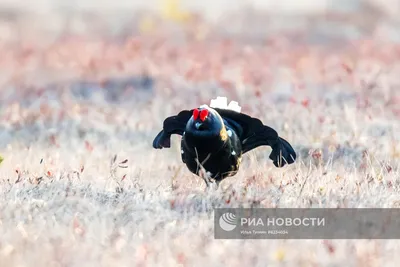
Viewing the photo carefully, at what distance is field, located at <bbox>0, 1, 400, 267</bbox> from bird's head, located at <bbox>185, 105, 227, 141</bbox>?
1.75 feet

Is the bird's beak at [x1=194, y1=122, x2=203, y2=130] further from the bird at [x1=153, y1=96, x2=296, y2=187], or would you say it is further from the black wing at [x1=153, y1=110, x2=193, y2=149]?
the black wing at [x1=153, y1=110, x2=193, y2=149]

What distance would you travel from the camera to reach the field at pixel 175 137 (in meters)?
5.89

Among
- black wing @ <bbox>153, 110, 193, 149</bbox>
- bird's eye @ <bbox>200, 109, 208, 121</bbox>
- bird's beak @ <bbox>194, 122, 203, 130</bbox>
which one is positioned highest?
Result: black wing @ <bbox>153, 110, 193, 149</bbox>

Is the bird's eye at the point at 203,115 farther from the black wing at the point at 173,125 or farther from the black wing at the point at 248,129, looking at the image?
the black wing at the point at 248,129

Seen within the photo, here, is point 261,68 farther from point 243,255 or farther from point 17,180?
point 243,255

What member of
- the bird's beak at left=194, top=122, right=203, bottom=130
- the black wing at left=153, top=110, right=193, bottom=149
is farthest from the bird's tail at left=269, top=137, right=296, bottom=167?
the bird's beak at left=194, top=122, right=203, bottom=130

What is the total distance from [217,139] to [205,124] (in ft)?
0.53

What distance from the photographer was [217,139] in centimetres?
659

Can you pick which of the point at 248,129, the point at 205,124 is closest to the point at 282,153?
the point at 248,129

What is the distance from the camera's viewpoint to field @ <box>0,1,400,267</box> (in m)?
5.89

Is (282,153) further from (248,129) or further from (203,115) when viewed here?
(203,115)

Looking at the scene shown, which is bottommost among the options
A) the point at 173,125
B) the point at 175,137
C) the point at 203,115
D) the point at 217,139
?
the point at 217,139

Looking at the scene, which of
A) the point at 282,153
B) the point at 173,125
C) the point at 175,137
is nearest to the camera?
the point at 173,125

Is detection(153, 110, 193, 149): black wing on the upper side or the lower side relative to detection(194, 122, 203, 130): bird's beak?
upper
